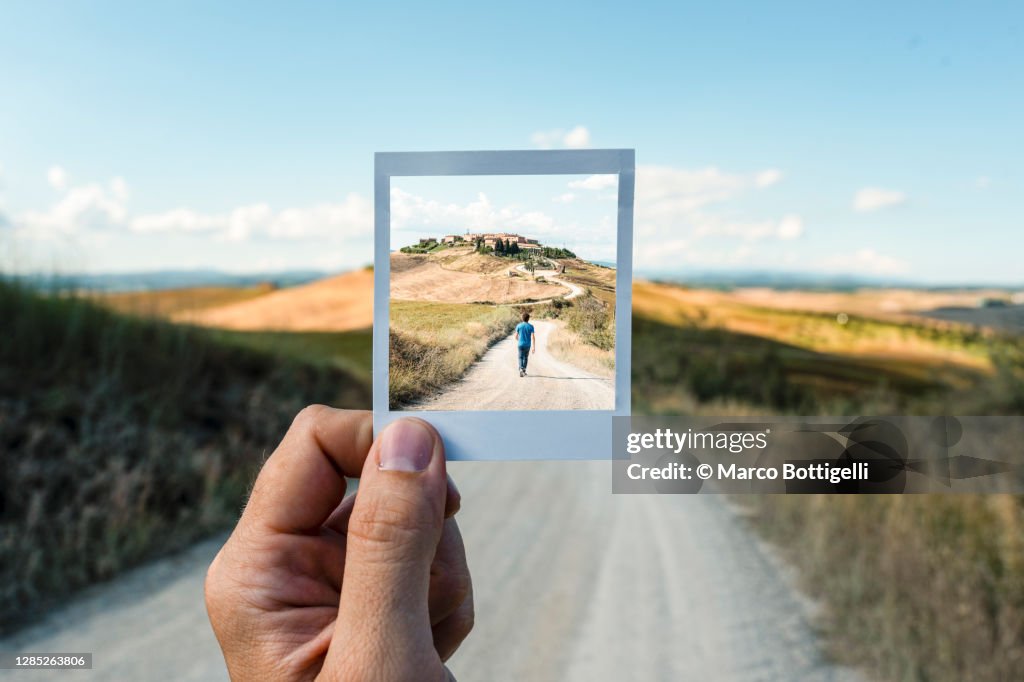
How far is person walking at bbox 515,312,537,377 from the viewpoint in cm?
171

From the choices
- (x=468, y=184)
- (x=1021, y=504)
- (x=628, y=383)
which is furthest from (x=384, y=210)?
(x=1021, y=504)

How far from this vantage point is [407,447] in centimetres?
157

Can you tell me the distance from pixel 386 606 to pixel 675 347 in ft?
52.4

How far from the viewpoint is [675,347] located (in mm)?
17016

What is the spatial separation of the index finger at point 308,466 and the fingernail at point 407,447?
0.18m

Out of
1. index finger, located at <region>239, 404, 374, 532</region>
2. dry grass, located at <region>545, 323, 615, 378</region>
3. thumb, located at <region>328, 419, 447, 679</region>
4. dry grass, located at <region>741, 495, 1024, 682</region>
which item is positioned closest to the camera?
thumb, located at <region>328, 419, 447, 679</region>

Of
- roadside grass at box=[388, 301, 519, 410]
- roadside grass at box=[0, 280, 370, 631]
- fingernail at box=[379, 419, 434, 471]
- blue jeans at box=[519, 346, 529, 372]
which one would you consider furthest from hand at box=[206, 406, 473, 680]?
roadside grass at box=[0, 280, 370, 631]

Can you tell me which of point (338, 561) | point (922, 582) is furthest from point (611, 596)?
point (338, 561)

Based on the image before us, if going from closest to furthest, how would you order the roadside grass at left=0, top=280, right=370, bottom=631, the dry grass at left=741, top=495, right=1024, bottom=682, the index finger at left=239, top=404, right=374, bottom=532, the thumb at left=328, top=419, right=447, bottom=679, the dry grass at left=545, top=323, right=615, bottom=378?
the thumb at left=328, top=419, right=447, bottom=679 < the dry grass at left=545, top=323, right=615, bottom=378 < the index finger at left=239, top=404, right=374, bottom=532 < the dry grass at left=741, top=495, right=1024, bottom=682 < the roadside grass at left=0, top=280, right=370, bottom=631

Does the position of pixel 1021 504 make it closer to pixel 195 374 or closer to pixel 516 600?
pixel 516 600

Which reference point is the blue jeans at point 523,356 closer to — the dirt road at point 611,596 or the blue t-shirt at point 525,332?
the blue t-shirt at point 525,332

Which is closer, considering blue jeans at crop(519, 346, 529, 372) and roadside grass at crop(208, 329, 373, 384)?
blue jeans at crop(519, 346, 529, 372)

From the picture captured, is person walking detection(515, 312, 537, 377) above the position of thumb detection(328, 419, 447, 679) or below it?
above

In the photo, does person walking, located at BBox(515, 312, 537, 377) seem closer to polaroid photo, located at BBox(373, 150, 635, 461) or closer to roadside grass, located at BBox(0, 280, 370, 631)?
polaroid photo, located at BBox(373, 150, 635, 461)
